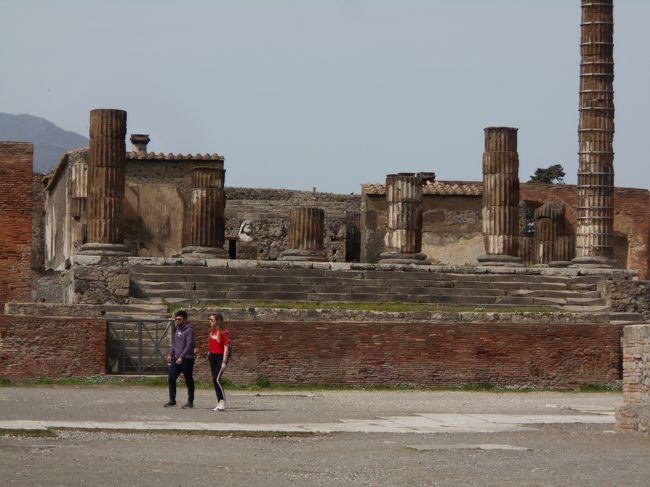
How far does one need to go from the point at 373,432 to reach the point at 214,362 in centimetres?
358

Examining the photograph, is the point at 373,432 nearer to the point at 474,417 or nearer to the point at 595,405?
the point at 474,417

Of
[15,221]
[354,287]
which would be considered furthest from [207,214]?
[15,221]

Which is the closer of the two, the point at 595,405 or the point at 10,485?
the point at 10,485

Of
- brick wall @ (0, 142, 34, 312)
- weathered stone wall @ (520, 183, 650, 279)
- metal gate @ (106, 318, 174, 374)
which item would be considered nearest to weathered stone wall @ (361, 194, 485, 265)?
weathered stone wall @ (520, 183, 650, 279)

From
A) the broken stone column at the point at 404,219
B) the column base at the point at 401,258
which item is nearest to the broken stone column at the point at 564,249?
the broken stone column at the point at 404,219

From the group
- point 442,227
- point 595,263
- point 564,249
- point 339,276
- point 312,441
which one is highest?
point 442,227

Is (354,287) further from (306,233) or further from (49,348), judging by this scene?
(49,348)

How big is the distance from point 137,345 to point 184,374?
15.9 ft

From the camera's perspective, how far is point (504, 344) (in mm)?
24516

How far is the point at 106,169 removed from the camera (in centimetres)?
3066

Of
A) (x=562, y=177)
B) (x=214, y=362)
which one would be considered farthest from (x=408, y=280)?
(x=562, y=177)

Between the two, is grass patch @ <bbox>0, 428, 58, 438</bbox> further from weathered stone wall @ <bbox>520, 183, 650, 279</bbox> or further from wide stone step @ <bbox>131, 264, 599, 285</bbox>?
weathered stone wall @ <bbox>520, 183, 650, 279</bbox>

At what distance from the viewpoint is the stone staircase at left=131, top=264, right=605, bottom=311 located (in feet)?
90.8

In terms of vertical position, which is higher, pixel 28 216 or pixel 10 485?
pixel 28 216
